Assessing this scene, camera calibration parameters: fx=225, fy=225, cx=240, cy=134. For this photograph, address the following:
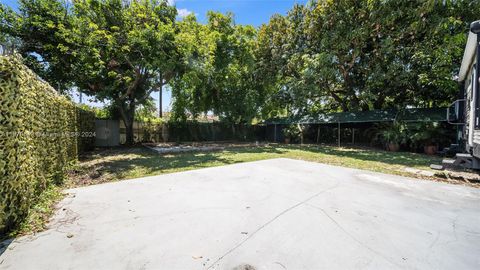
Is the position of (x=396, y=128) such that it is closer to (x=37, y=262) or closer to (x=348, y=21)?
(x=348, y=21)

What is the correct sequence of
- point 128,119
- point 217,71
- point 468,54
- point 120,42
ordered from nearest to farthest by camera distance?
point 468,54 → point 120,42 → point 217,71 → point 128,119

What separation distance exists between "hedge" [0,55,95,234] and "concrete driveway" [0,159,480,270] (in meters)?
0.43

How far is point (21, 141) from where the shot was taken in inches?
112

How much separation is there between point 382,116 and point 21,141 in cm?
1421

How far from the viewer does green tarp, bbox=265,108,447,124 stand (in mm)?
10523

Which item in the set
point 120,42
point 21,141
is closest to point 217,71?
point 120,42

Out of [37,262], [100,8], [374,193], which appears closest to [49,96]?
[37,262]

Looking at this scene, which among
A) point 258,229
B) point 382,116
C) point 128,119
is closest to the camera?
point 258,229

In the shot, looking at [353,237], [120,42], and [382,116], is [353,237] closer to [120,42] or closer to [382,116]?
[120,42]

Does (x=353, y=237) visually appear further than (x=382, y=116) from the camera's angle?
No

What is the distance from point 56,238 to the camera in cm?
254

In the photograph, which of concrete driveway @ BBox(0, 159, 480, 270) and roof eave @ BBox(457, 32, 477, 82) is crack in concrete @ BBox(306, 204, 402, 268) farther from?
roof eave @ BBox(457, 32, 477, 82)

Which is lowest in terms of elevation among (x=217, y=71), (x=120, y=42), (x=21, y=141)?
(x=21, y=141)

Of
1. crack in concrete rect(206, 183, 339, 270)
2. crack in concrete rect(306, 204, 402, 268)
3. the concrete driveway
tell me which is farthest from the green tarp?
crack in concrete rect(306, 204, 402, 268)
